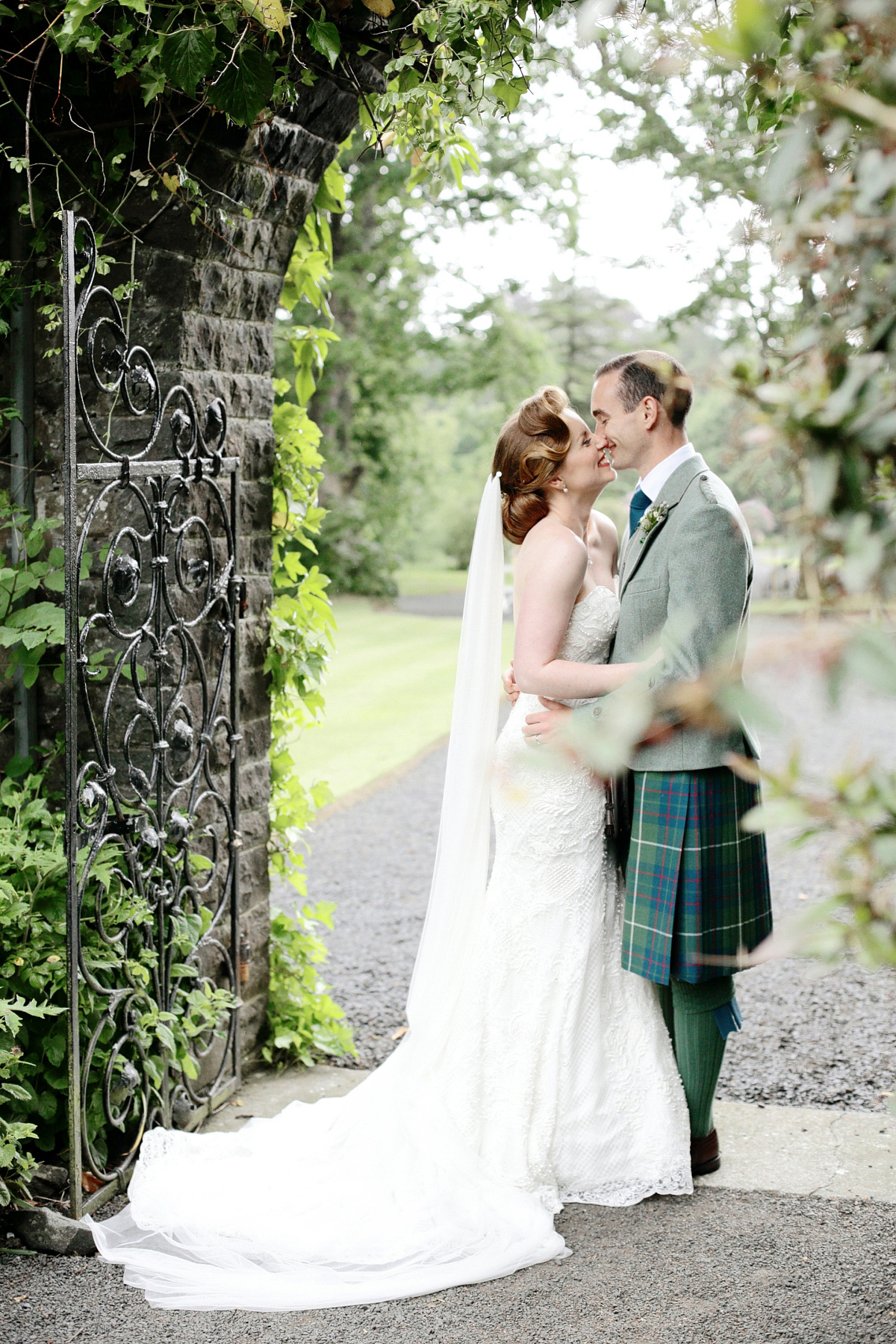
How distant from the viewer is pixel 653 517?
3.15 metres

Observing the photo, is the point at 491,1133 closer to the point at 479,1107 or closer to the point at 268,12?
the point at 479,1107

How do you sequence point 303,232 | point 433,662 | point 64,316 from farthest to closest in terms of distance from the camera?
point 433,662
point 303,232
point 64,316

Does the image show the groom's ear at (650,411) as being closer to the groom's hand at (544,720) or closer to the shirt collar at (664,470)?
the shirt collar at (664,470)

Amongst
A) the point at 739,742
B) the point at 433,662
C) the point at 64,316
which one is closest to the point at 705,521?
the point at 739,742

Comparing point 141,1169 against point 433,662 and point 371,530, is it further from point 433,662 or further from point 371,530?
point 371,530

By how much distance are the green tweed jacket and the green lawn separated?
3.58m

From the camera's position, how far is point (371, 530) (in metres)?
23.8

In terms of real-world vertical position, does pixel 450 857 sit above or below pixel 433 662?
above

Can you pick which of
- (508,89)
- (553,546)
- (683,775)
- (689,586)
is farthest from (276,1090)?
(508,89)

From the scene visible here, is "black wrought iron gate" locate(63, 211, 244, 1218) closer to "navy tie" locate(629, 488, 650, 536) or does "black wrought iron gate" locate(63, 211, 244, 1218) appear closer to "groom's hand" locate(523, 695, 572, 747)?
"groom's hand" locate(523, 695, 572, 747)

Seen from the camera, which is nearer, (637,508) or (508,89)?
(508,89)

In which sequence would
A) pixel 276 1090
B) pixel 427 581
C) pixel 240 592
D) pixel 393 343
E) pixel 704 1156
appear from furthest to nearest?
pixel 427 581 < pixel 393 343 < pixel 276 1090 < pixel 240 592 < pixel 704 1156

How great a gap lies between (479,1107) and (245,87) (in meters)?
2.82

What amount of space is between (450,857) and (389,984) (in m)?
2.04
